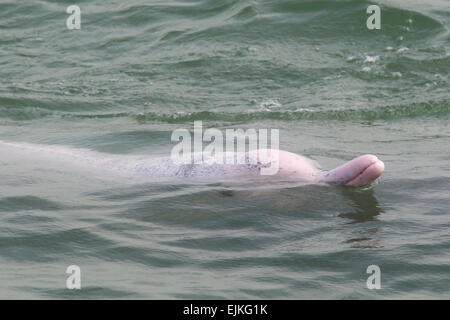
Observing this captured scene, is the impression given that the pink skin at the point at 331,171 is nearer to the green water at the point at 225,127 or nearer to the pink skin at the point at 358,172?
the pink skin at the point at 358,172

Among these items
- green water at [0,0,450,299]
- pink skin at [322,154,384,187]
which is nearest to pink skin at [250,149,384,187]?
pink skin at [322,154,384,187]

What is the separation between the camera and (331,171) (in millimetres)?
7590

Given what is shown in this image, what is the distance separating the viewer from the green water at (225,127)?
607cm

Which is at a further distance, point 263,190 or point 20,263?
point 263,190

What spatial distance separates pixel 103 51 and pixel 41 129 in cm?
310

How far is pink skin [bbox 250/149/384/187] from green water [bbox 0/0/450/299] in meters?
0.12

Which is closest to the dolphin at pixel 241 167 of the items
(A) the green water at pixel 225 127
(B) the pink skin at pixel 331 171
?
(B) the pink skin at pixel 331 171

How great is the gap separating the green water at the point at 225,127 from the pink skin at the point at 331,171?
0.38 feet

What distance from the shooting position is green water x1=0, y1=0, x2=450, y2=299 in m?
6.07

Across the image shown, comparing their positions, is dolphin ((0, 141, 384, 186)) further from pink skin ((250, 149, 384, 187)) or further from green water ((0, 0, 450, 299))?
green water ((0, 0, 450, 299))

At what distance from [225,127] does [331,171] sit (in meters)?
2.74

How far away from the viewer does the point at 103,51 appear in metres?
13.3

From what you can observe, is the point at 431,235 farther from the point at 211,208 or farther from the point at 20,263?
the point at 20,263

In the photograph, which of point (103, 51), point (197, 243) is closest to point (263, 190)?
point (197, 243)
